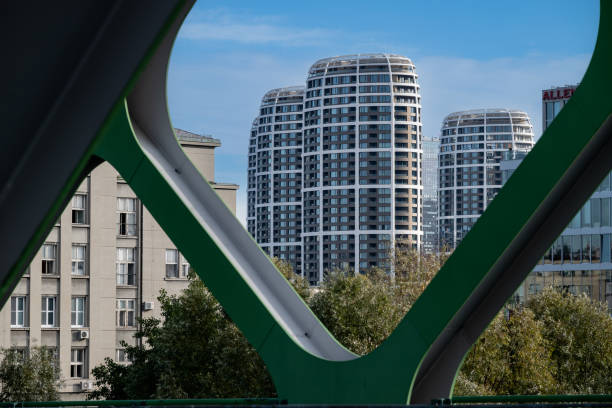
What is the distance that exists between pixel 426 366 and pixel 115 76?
5.38m

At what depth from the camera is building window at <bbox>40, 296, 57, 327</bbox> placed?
5814 cm

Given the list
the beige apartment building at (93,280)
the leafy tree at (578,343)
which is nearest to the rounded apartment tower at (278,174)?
the beige apartment building at (93,280)

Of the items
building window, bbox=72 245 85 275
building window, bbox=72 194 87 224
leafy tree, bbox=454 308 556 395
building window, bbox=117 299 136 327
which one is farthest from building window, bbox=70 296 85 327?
leafy tree, bbox=454 308 556 395

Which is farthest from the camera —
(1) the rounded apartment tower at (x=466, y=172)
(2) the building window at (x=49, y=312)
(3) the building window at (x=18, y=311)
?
(1) the rounded apartment tower at (x=466, y=172)

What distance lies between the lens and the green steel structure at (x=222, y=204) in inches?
113

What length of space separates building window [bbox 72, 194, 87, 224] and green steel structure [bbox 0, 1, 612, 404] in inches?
2071

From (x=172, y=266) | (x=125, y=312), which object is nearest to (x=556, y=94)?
(x=172, y=266)

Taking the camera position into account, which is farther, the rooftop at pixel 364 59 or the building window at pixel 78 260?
the rooftop at pixel 364 59

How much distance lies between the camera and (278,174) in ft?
578

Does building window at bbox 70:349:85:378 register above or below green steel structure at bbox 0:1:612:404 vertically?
below

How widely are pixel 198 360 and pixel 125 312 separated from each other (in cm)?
3442

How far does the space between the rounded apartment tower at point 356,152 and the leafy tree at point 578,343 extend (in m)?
120

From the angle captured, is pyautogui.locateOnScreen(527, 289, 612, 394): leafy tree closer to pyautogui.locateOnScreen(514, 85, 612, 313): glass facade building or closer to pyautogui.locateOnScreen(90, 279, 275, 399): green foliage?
pyautogui.locateOnScreen(90, 279, 275, 399): green foliage

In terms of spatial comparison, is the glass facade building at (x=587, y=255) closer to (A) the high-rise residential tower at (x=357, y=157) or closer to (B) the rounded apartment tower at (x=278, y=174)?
(A) the high-rise residential tower at (x=357, y=157)
